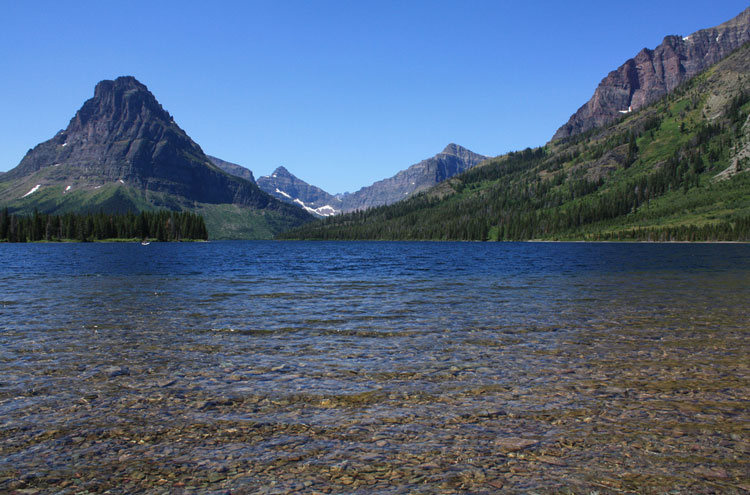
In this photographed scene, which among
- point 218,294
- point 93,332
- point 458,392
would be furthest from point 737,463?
point 218,294

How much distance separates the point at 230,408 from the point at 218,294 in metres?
30.7

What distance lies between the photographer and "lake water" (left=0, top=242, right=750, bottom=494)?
30.1ft

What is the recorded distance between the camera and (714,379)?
15.6 m

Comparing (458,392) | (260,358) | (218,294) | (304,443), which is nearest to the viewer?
(304,443)

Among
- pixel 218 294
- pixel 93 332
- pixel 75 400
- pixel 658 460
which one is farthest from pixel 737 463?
pixel 218 294

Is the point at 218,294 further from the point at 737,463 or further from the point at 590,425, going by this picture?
the point at 737,463

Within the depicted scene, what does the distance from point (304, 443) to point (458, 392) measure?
571 cm

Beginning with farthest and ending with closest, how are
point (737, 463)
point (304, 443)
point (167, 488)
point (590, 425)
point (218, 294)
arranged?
point (218, 294)
point (590, 425)
point (304, 443)
point (737, 463)
point (167, 488)

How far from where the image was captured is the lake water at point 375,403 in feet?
30.1

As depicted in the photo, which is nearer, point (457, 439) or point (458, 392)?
point (457, 439)

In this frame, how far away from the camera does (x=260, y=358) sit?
18.7m

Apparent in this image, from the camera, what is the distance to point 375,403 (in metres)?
13.4

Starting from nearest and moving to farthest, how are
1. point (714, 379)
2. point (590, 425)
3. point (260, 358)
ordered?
1. point (590, 425)
2. point (714, 379)
3. point (260, 358)

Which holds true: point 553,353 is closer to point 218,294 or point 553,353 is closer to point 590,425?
point 590,425
